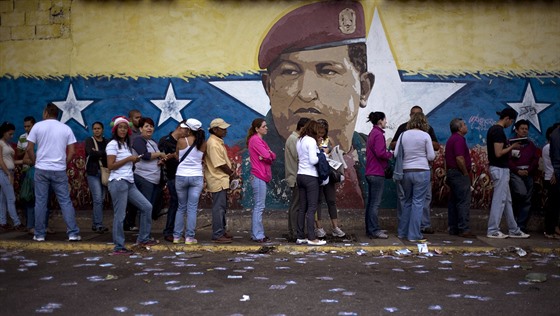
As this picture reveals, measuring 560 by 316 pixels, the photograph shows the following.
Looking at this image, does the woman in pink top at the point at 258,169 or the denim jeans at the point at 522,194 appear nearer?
the woman in pink top at the point at 258,169

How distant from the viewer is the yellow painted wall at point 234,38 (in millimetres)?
12211

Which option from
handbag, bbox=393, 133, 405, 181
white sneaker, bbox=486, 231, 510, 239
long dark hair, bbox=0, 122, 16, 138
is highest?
long dark hair, bbox=0, 122, 16, 138

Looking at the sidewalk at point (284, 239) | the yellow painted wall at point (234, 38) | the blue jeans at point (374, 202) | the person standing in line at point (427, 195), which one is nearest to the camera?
the sidewalk at point (284, 239)

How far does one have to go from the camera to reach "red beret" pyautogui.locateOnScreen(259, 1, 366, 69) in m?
12.3

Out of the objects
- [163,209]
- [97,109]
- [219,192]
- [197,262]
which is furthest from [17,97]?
[197,262]

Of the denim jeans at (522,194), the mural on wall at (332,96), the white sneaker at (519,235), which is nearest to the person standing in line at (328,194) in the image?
the mural on wall at (332,96)

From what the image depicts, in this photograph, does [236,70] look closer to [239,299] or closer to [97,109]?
[97,109]

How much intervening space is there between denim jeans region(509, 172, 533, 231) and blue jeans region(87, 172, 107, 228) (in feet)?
21.4

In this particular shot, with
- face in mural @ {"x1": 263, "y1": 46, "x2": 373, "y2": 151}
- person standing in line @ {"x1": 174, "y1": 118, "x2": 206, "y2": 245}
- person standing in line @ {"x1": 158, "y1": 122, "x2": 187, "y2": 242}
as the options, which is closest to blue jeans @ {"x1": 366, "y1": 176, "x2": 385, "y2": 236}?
face in mural @ {"x1": 263, "y1": 46, "x2": 373, "y2": 151}

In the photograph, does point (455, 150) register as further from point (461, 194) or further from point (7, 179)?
point (7, 179)

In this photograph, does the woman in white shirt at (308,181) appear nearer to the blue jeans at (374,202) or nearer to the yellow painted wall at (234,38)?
the blue jeans at (374,202)

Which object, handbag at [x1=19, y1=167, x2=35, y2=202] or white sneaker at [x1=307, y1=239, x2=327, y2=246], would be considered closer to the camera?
white sneaker at [x1=307, y1=239, x2=327, y2=246]

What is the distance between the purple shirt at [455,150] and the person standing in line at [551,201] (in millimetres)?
1284

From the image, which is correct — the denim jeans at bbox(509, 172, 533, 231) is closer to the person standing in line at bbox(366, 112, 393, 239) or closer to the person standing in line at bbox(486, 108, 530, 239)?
the person standing in line at bbox(486, 108, 530, 239)
